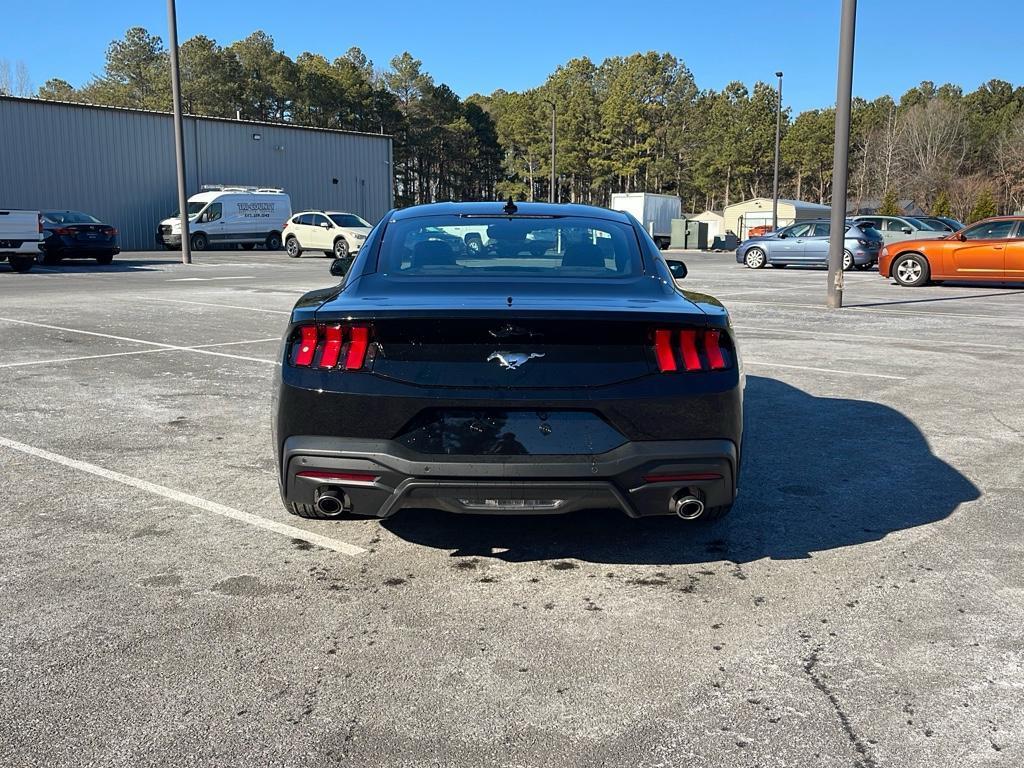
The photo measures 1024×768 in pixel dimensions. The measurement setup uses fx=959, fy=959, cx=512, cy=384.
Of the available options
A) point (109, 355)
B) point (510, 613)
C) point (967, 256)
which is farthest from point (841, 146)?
point (510, 613)

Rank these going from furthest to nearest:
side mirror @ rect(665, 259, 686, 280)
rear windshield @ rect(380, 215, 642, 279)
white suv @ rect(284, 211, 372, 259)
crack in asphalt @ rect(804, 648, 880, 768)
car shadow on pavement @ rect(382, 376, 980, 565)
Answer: white suv @ rect(284, 211, 372, 259)
side mirror @ rect(665, 259, 686, 280)
rear windshield @ rect(380, 215, 642, 279)
car shadow on pavement @ rect(382, 376, 980, 565)
crack in asphalt @ rect(804, 648, 880, 768)

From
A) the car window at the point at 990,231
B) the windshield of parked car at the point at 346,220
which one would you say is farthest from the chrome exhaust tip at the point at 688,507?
the windshield of parked car at the point at 346,220

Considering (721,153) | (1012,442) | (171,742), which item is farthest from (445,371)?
(721,153)

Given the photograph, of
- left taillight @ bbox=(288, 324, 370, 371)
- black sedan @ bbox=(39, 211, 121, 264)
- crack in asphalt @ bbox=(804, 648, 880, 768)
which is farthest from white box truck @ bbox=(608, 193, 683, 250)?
crack in asphalt @ bbox=(804, 648, 880, 768)

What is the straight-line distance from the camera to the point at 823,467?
545 cm

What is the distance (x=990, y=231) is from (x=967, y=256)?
24.7 inches

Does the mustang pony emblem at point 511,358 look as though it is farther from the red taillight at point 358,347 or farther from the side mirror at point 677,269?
the side mirror at point 677,269

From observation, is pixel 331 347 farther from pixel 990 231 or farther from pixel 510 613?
pixel 990 231

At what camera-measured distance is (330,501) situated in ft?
11.7

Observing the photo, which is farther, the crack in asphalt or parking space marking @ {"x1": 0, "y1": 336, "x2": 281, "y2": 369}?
parking space marking @ {"x1": 0, "y1": 336, "x2": 281, "y2": 369}

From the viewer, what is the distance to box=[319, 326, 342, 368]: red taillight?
3557 mm

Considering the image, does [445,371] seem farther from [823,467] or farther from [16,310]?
[16,310]

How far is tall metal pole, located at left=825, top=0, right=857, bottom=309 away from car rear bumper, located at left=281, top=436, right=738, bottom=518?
38.3ft

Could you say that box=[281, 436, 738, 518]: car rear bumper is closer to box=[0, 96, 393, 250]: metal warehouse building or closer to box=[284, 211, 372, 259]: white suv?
box=[284, 211, 372, 259]: white suv
